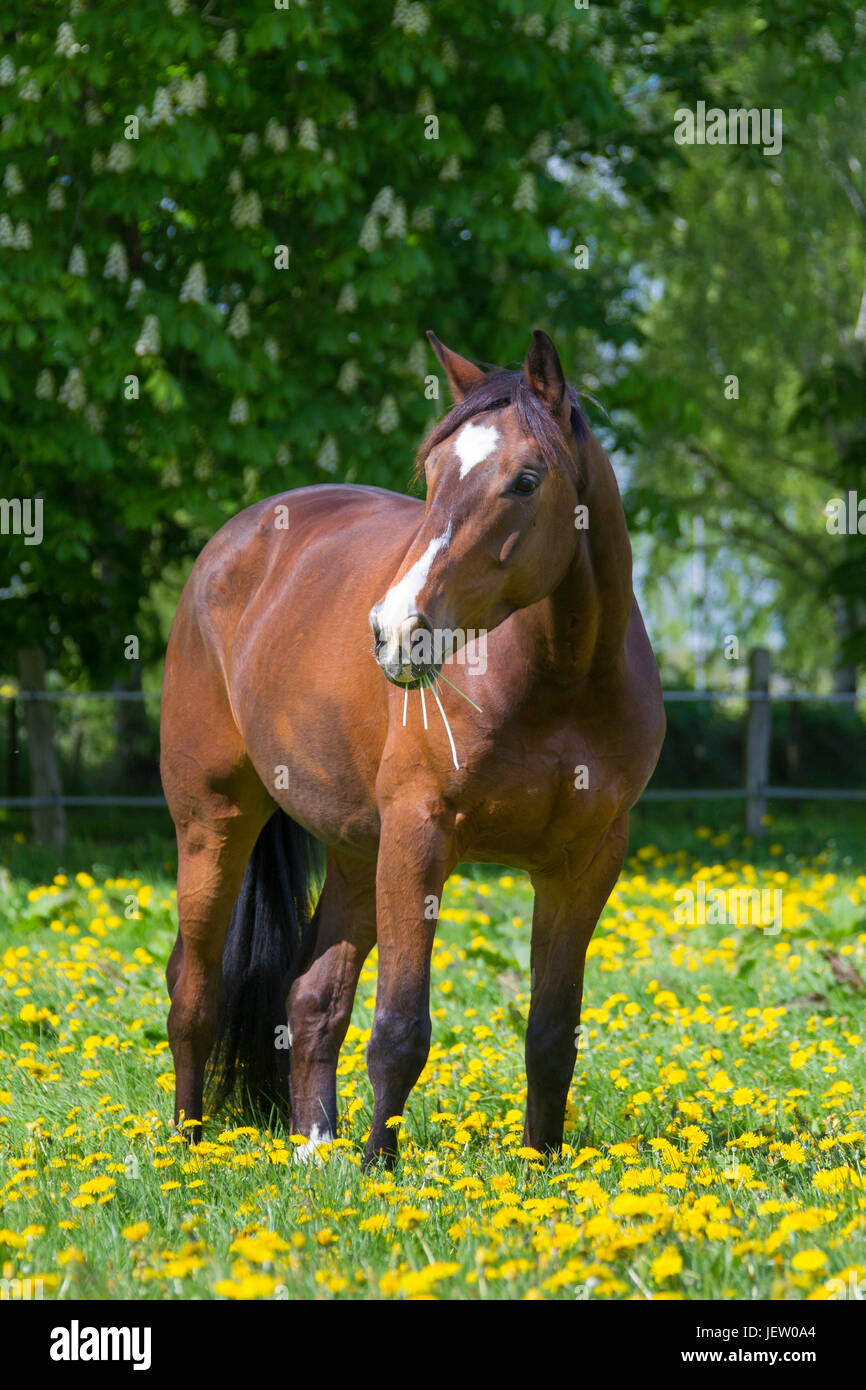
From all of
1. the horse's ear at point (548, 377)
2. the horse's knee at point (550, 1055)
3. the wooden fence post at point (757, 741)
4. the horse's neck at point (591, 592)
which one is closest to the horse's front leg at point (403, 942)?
the horse's knee at point (550, 1055)

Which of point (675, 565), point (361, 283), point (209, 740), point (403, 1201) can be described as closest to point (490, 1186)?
point (403, 1201)

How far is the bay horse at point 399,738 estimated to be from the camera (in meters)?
3.26

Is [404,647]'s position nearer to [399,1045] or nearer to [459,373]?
[459,373]

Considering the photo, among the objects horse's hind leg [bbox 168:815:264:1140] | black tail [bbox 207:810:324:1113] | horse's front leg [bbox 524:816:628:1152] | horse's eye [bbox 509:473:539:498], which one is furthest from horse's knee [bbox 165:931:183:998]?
Answer: horse's eye [bbox 509:473:539:498]

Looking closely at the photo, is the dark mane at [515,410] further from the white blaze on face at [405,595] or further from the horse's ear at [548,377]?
the white blaze on face at [405,595]

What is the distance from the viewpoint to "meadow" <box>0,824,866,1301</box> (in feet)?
8.69

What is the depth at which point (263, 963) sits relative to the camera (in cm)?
489

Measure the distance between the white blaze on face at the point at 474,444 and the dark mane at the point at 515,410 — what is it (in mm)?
67

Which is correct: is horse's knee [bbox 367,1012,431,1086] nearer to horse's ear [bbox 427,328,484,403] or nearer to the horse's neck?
the horse's neck

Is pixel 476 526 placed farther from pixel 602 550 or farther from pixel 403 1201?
pixel 403 1201

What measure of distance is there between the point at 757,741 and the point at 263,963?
856 centimetres

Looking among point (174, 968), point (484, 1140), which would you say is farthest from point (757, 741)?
point (484, 1140)

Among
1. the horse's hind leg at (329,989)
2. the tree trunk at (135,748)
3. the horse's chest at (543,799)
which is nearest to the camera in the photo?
the horse's chest at (543,799)
